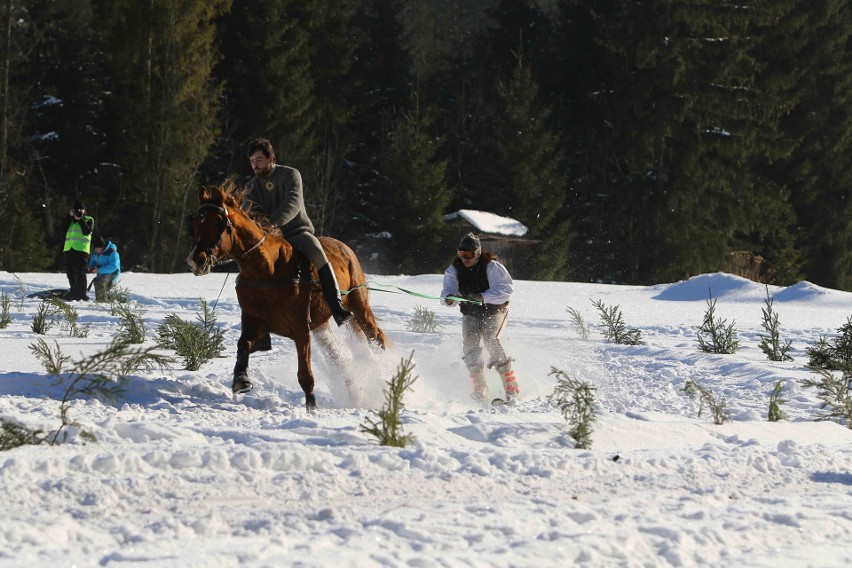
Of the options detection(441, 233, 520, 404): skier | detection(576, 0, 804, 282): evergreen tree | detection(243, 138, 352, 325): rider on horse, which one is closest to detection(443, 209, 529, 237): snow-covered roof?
detection(576, 0, 804, 282): evergreen tree

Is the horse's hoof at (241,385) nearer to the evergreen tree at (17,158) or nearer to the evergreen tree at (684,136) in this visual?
the evergreen tree at (17,158)

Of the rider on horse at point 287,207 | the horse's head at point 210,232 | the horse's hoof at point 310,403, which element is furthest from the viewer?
the rider on horse at point 287,207

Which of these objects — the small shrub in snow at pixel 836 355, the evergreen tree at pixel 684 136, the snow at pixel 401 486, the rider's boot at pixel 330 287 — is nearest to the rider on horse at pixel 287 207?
the rider's boot at pixel 330 287

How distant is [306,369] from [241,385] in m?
0.50

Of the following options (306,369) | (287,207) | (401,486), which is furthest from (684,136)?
(401,486)

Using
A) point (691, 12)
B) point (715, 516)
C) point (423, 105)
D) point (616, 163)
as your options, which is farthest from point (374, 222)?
point (715, 516)

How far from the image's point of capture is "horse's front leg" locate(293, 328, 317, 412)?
26.0 ft

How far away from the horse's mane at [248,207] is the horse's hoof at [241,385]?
1170 millimetres

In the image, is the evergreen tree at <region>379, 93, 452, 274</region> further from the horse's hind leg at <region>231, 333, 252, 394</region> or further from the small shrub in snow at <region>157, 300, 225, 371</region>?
the horse's hind leg at <region>231, 333, 252, 394</region>

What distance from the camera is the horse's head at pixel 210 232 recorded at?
7.20 m

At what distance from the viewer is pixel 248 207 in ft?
27.2

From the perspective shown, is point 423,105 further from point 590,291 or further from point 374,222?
point 590,291

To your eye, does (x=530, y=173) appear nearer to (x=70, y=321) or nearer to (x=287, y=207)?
(x=70, y=321)

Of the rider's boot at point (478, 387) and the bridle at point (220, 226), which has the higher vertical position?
the bridle at point (220, 226)
